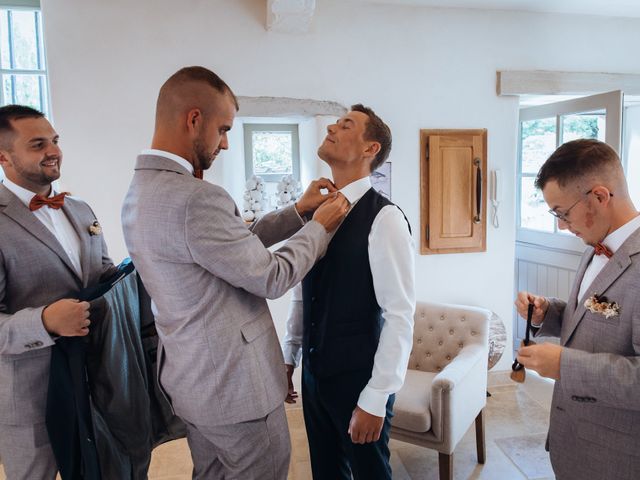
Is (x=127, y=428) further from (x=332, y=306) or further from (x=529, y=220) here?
(x=529, y=220)

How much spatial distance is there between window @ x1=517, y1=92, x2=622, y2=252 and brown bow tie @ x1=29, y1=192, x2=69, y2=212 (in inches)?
128

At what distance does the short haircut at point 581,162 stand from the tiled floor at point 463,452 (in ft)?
6.29

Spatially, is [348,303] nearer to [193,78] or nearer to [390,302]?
[390,302]

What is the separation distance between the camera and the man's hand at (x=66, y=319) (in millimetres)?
1313

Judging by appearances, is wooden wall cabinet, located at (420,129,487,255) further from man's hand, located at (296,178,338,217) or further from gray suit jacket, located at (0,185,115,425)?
gray suit jacket, located at (0,185,115,425)

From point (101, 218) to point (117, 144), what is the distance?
50 centimetres

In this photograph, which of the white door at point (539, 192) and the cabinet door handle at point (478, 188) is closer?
the white door at point (539, 192)

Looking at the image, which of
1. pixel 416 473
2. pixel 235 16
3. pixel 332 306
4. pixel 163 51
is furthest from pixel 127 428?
pixel 235 16

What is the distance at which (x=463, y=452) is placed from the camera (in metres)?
2.71

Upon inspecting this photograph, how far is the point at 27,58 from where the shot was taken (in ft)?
10.1

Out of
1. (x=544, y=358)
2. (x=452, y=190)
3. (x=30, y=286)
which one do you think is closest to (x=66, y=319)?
(x=30, y=286)

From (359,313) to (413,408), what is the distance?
98 centimetres

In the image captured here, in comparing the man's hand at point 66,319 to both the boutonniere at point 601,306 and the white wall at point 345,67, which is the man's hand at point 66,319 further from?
the white wall at point 345,67

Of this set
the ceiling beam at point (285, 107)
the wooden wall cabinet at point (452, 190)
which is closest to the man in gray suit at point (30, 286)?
the ceiling beam at point (285, 107)
